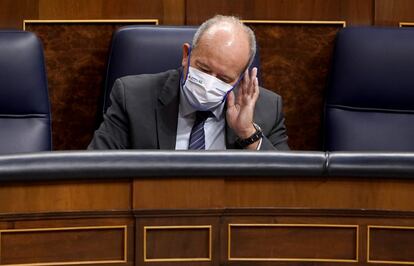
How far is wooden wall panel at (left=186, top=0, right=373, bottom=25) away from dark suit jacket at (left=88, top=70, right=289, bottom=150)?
0.30 metres

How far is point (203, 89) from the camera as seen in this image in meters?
1.11

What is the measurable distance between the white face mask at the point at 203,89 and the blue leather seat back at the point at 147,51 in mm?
154

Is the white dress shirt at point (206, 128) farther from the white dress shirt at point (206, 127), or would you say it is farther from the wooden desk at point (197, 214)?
the wooden desk at point (197, 214)

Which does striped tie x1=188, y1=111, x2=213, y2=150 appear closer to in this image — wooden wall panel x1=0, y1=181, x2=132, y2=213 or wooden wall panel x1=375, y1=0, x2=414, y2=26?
wooden wall panel x1=0, y1=181, x2=132, y2=213

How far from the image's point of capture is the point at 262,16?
1468 millimetres

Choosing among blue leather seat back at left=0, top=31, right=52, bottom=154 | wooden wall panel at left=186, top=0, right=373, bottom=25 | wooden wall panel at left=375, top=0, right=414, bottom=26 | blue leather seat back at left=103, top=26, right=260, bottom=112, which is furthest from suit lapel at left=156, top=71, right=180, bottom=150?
wooden wall panel at left=375, top=0, right=414, bottom=26

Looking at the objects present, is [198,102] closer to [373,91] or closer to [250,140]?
[250,140]

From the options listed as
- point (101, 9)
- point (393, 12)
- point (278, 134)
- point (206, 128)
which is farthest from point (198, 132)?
point (393, 12)

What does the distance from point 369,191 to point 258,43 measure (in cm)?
67

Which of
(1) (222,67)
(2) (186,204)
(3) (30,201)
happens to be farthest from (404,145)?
(3) (30,201)

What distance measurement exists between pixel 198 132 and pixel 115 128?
4.4 inches

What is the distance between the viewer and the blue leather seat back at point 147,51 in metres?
1.27

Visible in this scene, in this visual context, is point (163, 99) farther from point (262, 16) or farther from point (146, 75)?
point (262, 16)

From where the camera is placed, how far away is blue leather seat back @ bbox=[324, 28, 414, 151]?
1.33 metres
